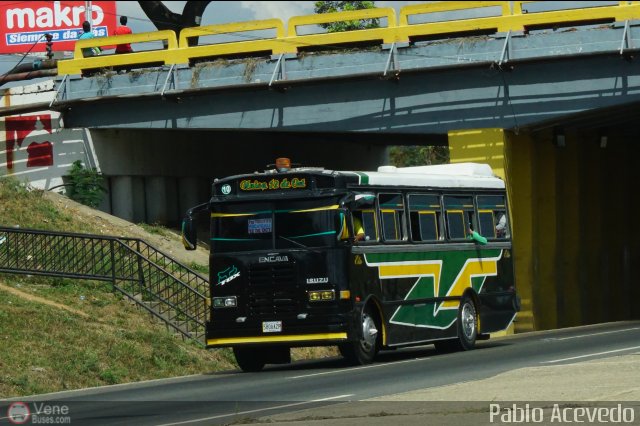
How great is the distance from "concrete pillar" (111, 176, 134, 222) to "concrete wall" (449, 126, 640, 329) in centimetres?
934

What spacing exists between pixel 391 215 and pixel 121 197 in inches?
599

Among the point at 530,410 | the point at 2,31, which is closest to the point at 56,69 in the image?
the point at 2,31

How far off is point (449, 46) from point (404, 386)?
16252 millimetres

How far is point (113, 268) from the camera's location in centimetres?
2758

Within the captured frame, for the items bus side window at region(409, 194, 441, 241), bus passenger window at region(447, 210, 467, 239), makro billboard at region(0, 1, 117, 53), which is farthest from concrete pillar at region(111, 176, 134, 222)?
bus side window at region(409, 194, 441, 241)

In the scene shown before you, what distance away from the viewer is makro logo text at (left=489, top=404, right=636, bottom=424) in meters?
12.7

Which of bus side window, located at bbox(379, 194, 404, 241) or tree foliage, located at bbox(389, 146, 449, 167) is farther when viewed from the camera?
tree foliage, located at bbox(389, 146, 449, 167)

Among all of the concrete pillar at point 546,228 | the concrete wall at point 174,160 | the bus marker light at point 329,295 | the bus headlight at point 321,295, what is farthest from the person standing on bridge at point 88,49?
the bus marker light at point 329,295

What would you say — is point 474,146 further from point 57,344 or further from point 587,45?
point 57,344

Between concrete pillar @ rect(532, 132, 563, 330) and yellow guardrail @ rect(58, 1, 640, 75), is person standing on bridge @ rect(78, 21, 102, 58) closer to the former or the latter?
yellow guardrail @ rect(58, 1, 640, 75)

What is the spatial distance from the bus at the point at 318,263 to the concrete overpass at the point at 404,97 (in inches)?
348

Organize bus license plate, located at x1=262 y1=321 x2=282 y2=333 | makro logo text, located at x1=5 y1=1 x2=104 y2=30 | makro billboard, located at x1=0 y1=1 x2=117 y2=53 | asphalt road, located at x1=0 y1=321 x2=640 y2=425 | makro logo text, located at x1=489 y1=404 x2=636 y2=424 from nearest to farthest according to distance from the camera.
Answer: makro logo text, located at x1=489 y1=404 x2=636 y2=424
asphalt road, located at x1=0 y1=321 x2=640 y2=425
bus license plate, located at x1=262 y1=321 x2=282 y2=333
makro billboard, located at x1=0 y1=1 x2=117 y2=53
makro logo text, located at x1=5 y1=1 x2=104 y2=30

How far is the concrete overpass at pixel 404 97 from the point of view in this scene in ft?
104

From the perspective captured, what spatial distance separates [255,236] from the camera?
72.1 ft
